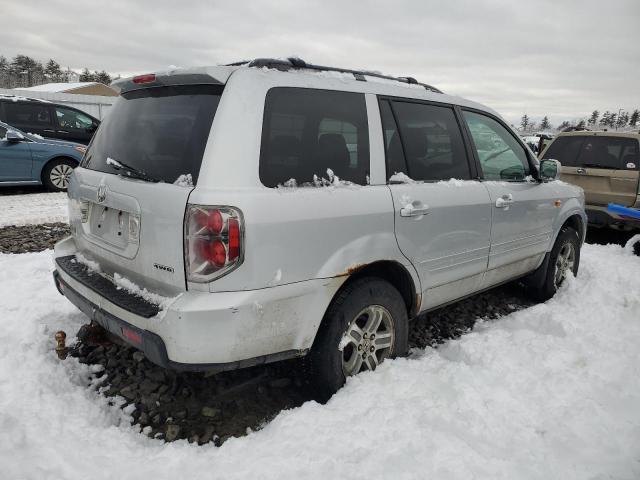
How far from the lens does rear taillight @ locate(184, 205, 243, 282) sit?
2146 mm

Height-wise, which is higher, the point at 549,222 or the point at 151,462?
the point at 549,222

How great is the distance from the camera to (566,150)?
8.04 m

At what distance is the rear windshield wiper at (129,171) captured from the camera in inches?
95.3

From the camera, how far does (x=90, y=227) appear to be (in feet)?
9.25

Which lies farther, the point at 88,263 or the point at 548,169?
the point at 548,169

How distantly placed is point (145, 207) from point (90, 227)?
722mm

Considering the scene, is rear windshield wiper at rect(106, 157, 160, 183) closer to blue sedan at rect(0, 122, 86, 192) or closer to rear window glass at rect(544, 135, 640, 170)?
blue sedan at rect(0, 122, 86, 192)

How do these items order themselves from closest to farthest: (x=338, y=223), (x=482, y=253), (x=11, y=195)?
(x=338, y=223), (x=482, y=253), (x=11, y=195)

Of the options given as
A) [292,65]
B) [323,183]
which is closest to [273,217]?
[323,183]

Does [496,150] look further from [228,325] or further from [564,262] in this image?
[228,325]

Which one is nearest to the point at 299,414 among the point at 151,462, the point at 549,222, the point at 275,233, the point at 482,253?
the point at 151,462

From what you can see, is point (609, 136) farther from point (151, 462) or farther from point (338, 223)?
point (151, 462)

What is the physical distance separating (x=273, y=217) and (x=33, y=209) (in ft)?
23.7

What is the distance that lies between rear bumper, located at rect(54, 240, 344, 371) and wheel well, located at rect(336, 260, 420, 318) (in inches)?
11.8
